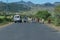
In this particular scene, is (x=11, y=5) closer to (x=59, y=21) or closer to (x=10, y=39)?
(x=59, y=21)

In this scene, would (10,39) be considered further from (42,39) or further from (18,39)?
(42,39)

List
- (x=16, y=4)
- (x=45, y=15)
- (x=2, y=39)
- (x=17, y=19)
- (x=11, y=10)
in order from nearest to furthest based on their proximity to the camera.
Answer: (x=2, y=39) → (x=17, y=19) → (x=45, y=15) → (x=11, y=10) → (x=16, y=4)

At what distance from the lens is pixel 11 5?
15825cm

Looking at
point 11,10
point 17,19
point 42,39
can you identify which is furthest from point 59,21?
point 11,10

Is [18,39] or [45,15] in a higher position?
[18,39]

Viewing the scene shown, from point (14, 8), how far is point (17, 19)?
91658 millimetres

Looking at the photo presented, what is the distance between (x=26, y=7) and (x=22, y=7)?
18.2 feet

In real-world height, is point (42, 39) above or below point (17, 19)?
above

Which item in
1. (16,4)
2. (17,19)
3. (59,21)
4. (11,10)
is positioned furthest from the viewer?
(16,4)

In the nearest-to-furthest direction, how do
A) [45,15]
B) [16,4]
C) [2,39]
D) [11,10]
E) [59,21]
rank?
[2,39] → [59,21] → [45,15] → [11,10] → [16,4]

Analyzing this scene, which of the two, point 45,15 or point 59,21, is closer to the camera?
point 59,21

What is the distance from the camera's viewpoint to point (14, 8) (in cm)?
15938

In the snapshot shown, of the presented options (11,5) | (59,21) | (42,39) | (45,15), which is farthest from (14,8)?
(42,39)

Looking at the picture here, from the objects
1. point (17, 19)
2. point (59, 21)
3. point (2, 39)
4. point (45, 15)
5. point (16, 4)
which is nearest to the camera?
point (2, 39)
